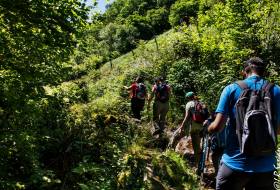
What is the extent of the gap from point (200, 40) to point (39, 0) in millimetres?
12430

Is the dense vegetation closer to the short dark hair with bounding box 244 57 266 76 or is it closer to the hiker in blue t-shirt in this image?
the hiker in blue t-shirt

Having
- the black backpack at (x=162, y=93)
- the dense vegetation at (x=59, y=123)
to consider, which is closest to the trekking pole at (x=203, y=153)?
the dense vegetation at (x=59, y=123)

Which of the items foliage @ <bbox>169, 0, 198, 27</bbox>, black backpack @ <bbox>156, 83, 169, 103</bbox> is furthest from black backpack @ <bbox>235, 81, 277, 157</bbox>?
foliage @ <bbox>169, 0, 198, 27</bbox>

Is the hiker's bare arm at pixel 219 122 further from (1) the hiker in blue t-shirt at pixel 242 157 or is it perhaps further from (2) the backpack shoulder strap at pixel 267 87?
(2) the backpack shoulder strap at pixel 267 87

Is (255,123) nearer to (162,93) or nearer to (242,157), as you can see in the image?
(242,157)

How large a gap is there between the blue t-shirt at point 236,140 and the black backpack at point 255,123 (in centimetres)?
6

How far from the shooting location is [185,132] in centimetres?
985

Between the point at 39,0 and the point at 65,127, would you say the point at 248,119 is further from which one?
the point at 65,127

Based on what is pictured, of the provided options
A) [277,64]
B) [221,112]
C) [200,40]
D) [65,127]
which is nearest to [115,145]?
[65,127]

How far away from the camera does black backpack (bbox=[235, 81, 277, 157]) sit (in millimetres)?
3572

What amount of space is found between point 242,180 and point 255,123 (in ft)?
1.81

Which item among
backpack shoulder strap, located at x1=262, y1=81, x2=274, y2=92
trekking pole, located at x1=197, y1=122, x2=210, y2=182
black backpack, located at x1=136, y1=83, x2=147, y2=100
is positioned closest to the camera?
backpack shoulder strap, located at x1=262, y1=81, x2=274, y2=92

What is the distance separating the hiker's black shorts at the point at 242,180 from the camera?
363 centimetres

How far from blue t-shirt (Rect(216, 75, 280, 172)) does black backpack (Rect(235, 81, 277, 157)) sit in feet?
0.21
